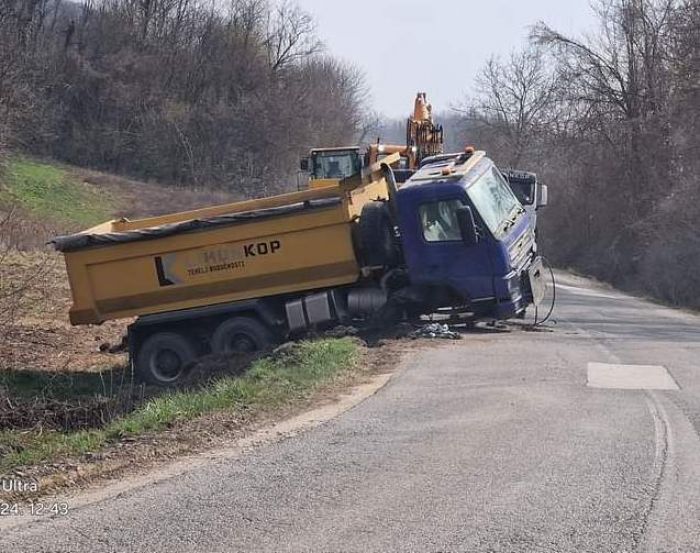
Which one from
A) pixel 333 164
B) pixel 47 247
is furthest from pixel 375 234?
pixel 333 164

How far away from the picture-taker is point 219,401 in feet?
30.5

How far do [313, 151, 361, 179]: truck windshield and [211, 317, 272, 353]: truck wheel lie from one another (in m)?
18.4

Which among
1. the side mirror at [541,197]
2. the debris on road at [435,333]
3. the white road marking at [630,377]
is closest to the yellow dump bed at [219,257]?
the debris on road at [435,333]

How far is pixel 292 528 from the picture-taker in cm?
580

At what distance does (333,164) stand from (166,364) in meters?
18.7

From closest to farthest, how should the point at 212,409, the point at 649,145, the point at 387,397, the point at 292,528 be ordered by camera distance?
the point at 292,528 → the point at 212,409 → the point at 387,397 → the point at 649,145

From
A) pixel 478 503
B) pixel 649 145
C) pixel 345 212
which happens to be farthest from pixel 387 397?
pixel 649 145


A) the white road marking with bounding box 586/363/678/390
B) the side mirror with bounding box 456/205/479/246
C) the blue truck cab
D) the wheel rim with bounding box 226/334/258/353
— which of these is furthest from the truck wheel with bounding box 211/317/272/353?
the white road marking with bounding box 586/363/678/390

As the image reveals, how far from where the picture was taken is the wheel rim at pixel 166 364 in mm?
14570

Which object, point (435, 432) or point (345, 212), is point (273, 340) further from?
point (435, 432)

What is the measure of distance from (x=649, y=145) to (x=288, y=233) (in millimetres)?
27799

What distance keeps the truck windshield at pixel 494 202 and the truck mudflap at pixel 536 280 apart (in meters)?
0.76

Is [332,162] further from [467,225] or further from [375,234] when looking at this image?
[467,225]

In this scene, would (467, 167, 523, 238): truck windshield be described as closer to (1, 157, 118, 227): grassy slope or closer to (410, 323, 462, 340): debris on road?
(410, 323, 462, 340): debris on road
